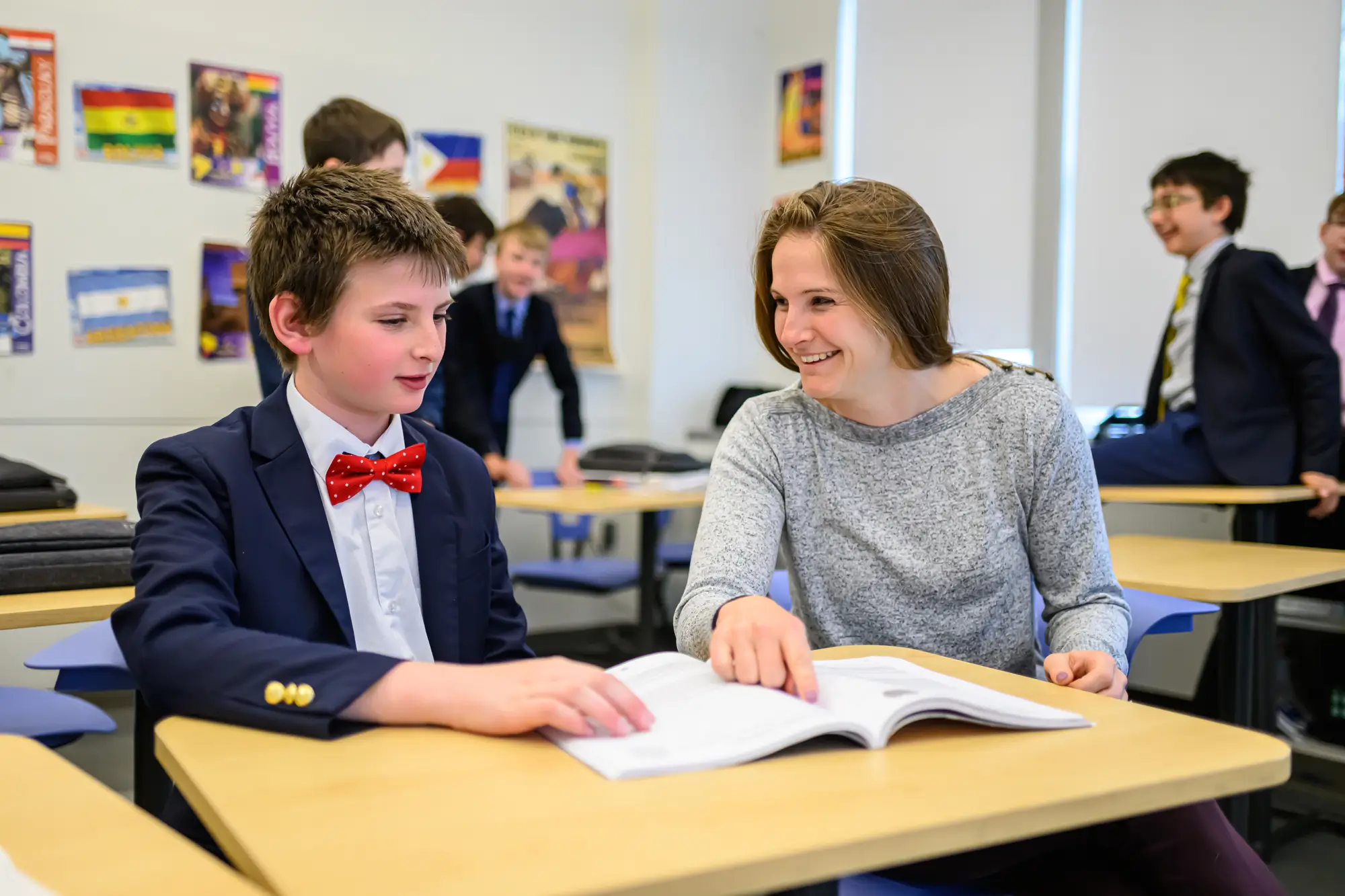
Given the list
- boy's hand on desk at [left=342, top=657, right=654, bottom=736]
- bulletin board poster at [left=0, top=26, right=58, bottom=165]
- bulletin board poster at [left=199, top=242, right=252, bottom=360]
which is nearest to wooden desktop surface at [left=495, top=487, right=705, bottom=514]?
bulletin board poster at [left=199, top=242, right=252, bottom=360]

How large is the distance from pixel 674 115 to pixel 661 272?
0.69 m

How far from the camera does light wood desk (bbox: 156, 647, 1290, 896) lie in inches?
23.0

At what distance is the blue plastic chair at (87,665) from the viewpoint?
3.92 feet

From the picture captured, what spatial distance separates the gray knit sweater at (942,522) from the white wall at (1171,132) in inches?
108

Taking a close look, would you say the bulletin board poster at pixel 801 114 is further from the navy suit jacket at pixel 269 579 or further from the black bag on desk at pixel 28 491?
the navy suit jacket at pixel 269 579

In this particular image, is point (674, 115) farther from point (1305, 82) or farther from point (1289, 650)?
point (1289, 650)

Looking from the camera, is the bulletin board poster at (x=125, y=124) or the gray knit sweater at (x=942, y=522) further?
the bulletin board poster at (x=125, y=124)

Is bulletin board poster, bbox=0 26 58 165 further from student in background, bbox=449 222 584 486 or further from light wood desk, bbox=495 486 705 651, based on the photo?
light wood desk, bbox=495 486 705 651

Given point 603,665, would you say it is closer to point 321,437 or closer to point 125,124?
point 125,124

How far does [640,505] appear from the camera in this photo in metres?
3.31

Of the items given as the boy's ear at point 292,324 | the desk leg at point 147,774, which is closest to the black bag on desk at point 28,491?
the desk leg at point 147,774

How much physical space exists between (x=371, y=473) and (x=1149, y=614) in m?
1.08

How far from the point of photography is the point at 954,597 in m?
1.39

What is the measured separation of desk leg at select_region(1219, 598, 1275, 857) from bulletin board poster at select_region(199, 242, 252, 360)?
9.88ft
